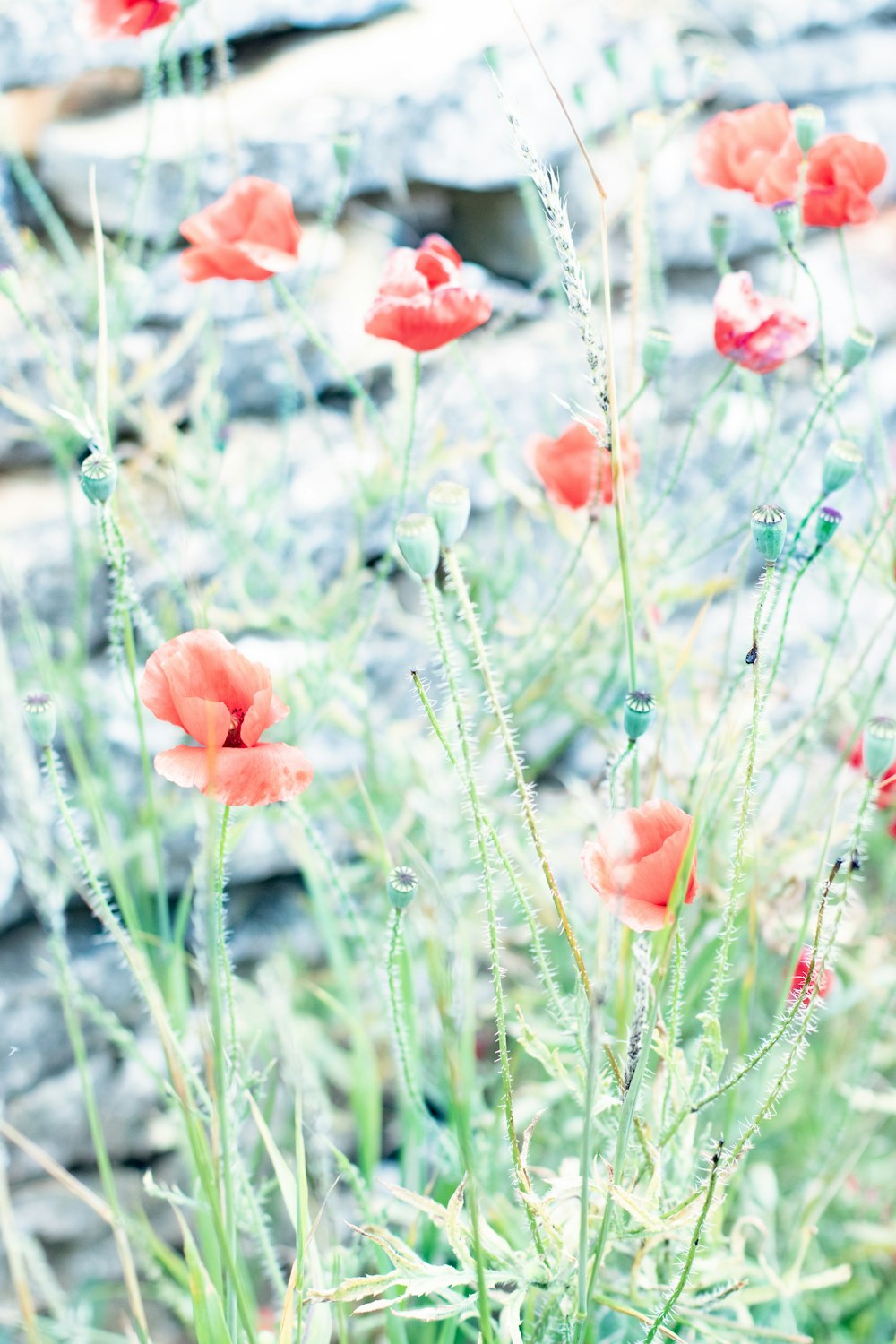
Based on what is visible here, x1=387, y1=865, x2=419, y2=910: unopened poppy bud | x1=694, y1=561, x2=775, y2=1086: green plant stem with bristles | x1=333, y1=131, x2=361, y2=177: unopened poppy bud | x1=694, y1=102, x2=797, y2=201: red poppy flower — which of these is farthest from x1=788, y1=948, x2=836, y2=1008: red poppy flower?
x1=333, y1=131, x2=361, y2=177: unopened poppy bud

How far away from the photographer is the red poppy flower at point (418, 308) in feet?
2.08

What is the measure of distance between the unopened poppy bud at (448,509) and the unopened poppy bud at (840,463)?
238 mm

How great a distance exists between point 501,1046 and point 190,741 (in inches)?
27.1

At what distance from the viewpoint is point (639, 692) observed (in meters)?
0.53

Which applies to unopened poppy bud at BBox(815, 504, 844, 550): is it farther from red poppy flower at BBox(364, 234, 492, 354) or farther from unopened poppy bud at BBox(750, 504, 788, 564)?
red poppy flower at BBox(364, 234, 492, 354)

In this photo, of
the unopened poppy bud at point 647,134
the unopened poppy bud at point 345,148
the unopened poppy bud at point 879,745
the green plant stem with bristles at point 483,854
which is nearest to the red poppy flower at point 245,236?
the unopened poppy bud at point 345,148

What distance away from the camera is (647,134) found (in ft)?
2.43

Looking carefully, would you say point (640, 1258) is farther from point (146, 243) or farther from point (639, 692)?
point (146, 243)

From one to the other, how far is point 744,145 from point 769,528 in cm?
41

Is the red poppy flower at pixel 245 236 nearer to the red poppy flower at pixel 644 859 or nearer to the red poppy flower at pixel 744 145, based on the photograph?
the red poppy flower at pixel 744 145

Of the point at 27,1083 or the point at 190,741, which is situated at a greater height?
the point at 190,741

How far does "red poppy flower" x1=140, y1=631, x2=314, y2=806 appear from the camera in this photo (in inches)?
18.1

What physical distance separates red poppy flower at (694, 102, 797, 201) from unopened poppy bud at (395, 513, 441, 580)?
42 cm

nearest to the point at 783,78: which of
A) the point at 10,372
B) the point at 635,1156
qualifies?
the point at 10,372
